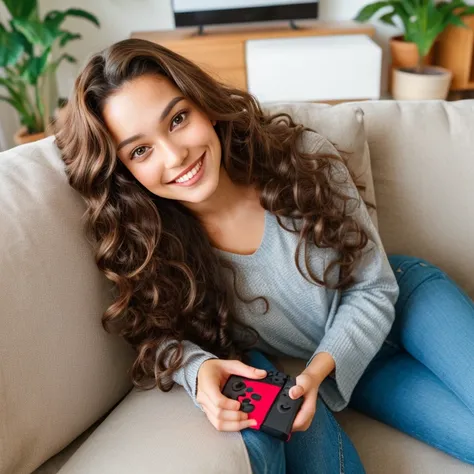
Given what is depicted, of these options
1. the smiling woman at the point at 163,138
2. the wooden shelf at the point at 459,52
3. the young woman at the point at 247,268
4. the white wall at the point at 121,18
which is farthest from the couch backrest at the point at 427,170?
the white wall at the point at 121,18

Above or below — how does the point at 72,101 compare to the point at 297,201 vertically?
above

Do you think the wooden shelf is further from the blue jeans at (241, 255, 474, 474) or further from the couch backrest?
the blue jeans at (241, 255, 474, 474)

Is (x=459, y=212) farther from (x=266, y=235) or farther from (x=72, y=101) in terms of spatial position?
(x=72, y=101)

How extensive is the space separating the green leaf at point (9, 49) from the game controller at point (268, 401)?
1982 mm

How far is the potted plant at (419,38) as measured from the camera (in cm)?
272

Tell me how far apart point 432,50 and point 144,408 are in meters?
2.91

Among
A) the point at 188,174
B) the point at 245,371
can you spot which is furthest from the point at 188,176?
the point at 245,371

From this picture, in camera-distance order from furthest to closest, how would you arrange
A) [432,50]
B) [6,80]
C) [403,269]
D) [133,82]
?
[432,50], [6,80], [403,269], [133,82]

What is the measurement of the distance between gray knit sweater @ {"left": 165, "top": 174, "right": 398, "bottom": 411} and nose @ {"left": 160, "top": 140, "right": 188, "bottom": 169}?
0.23 meters

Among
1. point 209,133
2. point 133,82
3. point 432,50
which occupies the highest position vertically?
point 133,82

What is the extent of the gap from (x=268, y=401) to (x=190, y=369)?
15 centimetres

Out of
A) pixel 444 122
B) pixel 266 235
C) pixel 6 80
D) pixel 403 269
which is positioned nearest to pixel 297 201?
pixel 266 235

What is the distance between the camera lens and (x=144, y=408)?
0.87 m

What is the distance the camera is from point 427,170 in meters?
1.16
